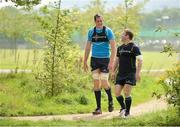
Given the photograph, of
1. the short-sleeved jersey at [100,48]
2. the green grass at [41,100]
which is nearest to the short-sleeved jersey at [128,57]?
the short-sleeved jersey at [100,48]

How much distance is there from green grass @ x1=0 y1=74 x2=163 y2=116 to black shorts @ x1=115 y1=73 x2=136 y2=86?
206 cm

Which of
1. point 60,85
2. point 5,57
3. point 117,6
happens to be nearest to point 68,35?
point 60,85

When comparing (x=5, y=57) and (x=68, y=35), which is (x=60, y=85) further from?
(x=5, y=57)

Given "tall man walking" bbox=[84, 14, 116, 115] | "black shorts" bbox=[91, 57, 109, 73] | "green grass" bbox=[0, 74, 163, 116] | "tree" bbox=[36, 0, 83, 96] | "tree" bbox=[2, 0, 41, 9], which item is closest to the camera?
"tall man walking" bbox=[84, 14, 116, 115]

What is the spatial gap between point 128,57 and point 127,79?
0.46 m

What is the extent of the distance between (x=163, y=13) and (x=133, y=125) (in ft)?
84.1

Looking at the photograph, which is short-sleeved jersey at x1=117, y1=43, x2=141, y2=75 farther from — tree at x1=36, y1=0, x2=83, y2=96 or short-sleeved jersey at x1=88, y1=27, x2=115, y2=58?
tree at x1=36, y1=0, x2=83, y2=96

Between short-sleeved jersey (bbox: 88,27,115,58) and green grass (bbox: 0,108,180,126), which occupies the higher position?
short-sleeved jersey (bbox: 88,27,115,58)

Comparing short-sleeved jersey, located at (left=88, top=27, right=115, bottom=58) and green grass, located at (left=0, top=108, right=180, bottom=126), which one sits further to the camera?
short-sleeved jersey, located at (left=88, top=27, right=115, bottom=58)

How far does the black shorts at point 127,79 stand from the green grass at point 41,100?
2059 millimetres

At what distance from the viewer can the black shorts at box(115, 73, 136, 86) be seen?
10913 millimetres

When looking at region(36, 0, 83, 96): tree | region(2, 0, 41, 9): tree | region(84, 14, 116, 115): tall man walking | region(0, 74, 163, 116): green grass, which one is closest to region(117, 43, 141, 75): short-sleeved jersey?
region(84, 14, 116, 115): tall man walking

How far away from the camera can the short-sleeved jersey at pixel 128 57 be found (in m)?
10.9

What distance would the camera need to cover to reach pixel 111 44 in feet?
37.7
